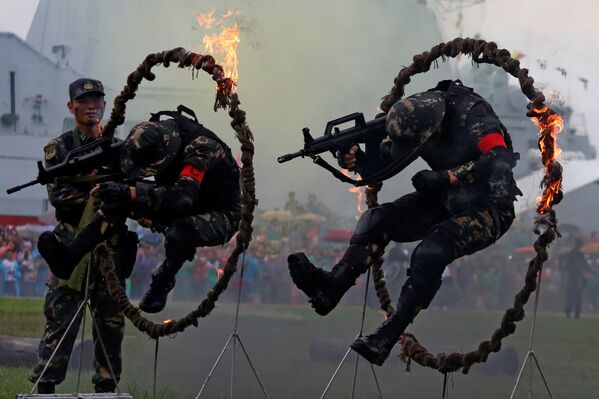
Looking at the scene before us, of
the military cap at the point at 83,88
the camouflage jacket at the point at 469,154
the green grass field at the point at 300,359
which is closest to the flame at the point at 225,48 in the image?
the military cap at the point at 83,88

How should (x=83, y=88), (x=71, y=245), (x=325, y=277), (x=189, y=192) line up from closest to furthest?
1. (x=325, y=277)
2. (x=189, y=192)
3. (x=71, y=245)
4. (x=83, y=88)

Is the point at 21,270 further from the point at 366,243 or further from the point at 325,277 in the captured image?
the point at 325,277

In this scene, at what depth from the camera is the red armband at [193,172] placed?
1191 cm

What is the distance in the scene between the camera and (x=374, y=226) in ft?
38.3

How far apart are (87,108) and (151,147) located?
62.7 inches

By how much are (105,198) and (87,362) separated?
676cm

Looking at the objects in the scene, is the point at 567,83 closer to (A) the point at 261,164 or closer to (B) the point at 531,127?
(B) the point at 531,127

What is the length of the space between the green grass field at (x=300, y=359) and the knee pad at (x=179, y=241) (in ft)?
8.16

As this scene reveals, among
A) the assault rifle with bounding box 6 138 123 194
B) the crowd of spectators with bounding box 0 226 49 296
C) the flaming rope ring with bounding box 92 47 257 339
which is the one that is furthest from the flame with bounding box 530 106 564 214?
the crowd of spectators with bounding box 0 226 49 296

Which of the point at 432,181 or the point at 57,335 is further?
the point at 57,335

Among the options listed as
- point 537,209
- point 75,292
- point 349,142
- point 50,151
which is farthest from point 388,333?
point 50,151

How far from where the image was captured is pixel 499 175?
1112cm

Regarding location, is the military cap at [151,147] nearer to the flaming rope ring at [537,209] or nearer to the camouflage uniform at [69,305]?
the camouflage uniform at [69,305]

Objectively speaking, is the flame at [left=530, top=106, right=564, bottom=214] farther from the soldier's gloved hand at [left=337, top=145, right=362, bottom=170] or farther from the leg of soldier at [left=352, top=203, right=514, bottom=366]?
the soldier's gloved hand at [left=337, top=145, right=362, bottom=170]
